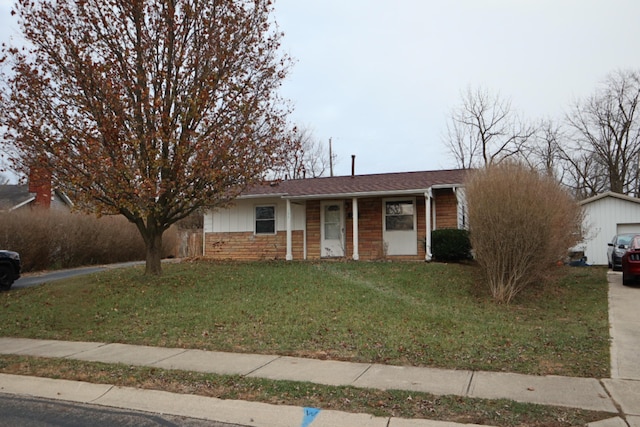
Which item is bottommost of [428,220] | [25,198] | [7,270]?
[7,270]

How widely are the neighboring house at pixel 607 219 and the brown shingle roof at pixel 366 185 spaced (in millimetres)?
7573

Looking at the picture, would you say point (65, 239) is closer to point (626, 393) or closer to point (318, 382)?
point (318, 382)

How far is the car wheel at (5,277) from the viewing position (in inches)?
552

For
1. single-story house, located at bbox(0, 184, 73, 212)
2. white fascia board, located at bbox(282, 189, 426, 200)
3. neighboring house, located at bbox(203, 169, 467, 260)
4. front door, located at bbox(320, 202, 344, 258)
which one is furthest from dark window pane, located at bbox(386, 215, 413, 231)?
single-story house, located at bbox(0, 184, 73, 212)

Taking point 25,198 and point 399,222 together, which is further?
point 25,198

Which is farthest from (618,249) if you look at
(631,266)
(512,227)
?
(512,227)

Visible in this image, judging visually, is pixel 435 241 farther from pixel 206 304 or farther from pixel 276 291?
pixel 206 304

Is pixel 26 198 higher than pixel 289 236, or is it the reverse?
pixel 26 198

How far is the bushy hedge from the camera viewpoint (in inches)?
757

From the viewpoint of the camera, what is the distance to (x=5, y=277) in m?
14.1

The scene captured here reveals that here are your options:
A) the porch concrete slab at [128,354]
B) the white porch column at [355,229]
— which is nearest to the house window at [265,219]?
the white porch column at [355,229]

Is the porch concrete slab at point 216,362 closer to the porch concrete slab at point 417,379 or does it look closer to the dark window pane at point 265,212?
the porch concrete slab at point 417,379

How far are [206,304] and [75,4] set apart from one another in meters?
8.05

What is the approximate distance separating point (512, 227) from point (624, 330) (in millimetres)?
3037
